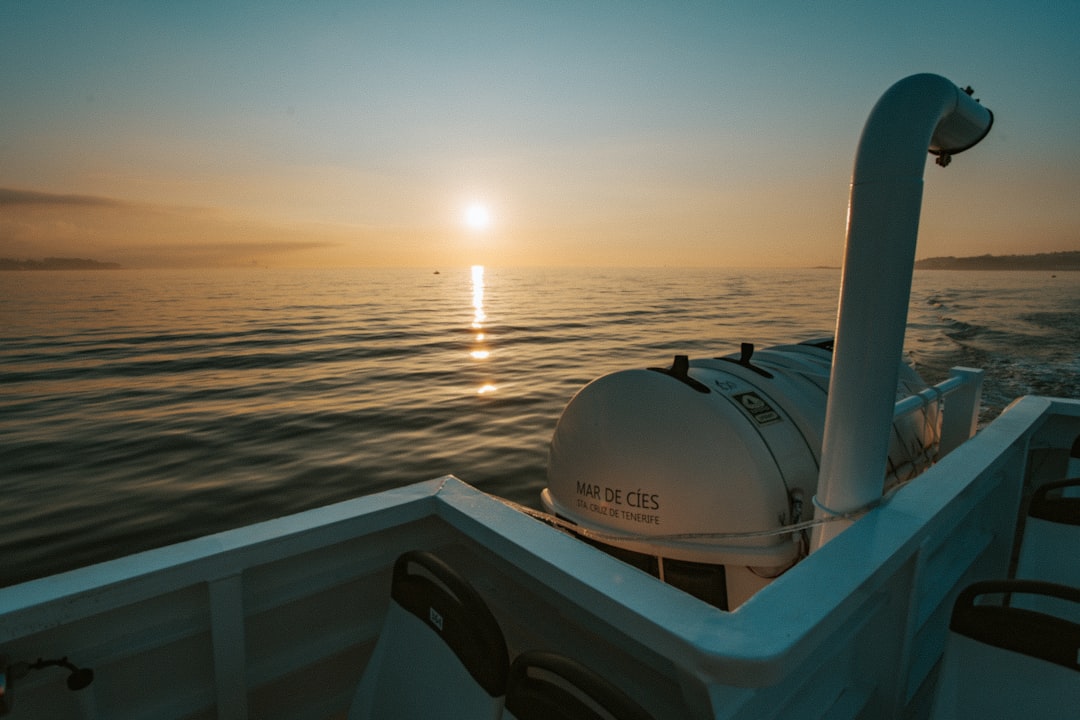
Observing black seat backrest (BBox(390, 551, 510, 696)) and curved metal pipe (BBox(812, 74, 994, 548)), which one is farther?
curved metal pipe (BBox(812, 74, 994, 548))

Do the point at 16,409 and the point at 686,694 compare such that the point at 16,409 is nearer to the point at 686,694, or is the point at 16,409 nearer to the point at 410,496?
the point at 410,496

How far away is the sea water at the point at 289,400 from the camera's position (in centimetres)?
788

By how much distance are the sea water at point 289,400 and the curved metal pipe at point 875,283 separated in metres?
6.28

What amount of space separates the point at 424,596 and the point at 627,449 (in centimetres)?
236

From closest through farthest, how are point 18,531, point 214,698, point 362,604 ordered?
point 214,698, point 362,604, point 18,531

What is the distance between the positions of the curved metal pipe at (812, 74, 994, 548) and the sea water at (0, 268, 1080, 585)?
6281 millimetres

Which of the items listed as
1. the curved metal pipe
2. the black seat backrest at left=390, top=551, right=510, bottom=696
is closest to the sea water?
the curved metal pipe

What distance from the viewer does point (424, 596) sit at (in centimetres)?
160

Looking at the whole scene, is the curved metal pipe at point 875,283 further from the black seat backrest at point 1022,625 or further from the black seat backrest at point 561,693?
the black seat backrest at point 561,693

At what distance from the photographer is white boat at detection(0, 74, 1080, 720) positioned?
1495mm

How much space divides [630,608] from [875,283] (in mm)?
1727

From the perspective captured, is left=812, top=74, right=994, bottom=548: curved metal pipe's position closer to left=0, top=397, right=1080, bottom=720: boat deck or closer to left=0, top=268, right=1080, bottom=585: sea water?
left=0, top=397, right=1080, bottom=720: boat deck

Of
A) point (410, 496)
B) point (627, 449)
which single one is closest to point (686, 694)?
point (410, 496)

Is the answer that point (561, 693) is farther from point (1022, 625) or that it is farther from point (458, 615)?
point (1022, 625)
